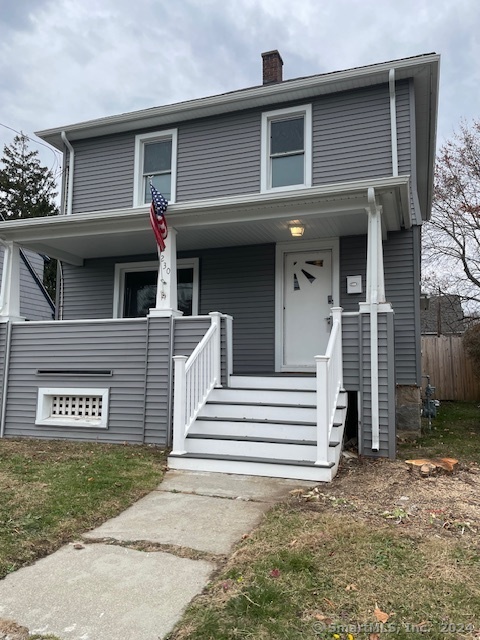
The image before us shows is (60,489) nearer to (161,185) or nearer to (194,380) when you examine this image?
(194,380)

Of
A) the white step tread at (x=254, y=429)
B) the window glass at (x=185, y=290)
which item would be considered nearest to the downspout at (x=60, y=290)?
the window glass at (x=185, y=290)

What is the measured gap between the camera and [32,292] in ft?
46.6

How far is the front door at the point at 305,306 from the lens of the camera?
→ 7668 millimetres

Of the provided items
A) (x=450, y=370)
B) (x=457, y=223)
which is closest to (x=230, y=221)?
(x=450, y=370)

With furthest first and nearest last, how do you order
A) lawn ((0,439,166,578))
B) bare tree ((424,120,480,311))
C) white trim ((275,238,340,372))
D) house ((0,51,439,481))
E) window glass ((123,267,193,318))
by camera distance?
1. bare tree ((424,120,480,311))
2. window glass ((123,267,193,318))
3. white trim ((275,238,340,372))
4. house ((0,51,439,481))
5. lawn ((0,439,166,578))

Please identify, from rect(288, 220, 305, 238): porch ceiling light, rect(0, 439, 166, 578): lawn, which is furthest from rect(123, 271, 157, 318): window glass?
rect(0, 439, 166, 578): lawn

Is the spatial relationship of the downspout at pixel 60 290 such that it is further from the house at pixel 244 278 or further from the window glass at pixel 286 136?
the window glass at pixel 286 136

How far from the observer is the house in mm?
5719

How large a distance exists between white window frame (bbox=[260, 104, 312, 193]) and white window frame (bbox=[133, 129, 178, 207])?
171cm

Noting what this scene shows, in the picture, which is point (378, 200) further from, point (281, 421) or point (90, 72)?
point (90, 72)

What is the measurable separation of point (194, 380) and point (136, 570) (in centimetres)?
299

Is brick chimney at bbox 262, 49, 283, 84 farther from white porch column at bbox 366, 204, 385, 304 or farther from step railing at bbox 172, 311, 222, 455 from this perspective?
step railing at bbox 172, 311, 222, 455

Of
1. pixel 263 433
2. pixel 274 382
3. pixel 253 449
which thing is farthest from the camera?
pixel 274 382

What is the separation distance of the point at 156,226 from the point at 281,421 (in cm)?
301
